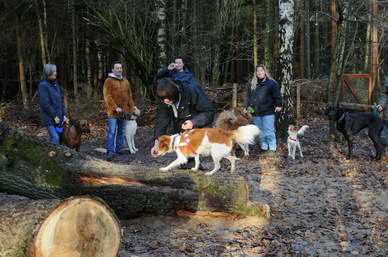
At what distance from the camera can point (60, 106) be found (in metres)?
7.89

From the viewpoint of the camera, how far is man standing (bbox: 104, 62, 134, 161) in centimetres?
929

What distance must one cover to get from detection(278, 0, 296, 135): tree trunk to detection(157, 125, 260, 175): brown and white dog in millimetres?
4869

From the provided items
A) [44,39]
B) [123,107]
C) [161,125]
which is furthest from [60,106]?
[44,39]

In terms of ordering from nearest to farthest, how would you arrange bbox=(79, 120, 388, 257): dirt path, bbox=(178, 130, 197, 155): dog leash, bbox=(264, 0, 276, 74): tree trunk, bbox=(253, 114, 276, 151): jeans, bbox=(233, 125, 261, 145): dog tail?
bbox=(79, 120, 388, 257): dirt path < bbox=(178, 130, 197, 155): dog leash < bbox=(233, 125, 261, 145): dog tail < bbox=(253, 114, 276, 151): jeans < bbox=(264, 0, 276, 74): tree trunk

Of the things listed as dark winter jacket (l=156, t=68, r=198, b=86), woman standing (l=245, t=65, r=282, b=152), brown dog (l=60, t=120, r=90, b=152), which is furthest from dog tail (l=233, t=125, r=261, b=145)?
brown dog (l=60, t=120, r=90, b=152)

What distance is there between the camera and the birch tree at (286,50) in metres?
10.4

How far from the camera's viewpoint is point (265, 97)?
9.23m

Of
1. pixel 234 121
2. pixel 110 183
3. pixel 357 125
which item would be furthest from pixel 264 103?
pixel 110 183

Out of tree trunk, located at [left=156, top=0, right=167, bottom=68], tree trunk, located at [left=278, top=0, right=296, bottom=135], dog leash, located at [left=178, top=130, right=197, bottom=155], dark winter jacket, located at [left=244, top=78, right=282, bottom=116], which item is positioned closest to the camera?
dog leash, located at [left=178, top=130, right=197, bottom=155]

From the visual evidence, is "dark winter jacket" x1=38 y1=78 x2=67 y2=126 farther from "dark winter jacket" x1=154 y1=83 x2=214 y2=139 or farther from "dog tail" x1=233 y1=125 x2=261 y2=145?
"dog tail" x1=233 y1=125 x2=261 y2=145

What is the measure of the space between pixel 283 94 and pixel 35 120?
10367mm

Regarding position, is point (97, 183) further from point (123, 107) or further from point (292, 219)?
point (123, 107)

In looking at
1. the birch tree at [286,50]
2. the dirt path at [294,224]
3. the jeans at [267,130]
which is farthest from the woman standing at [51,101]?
the birch tree at [286,50]

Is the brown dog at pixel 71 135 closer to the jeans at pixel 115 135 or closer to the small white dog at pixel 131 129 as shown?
the jeans at pixel 115 135
